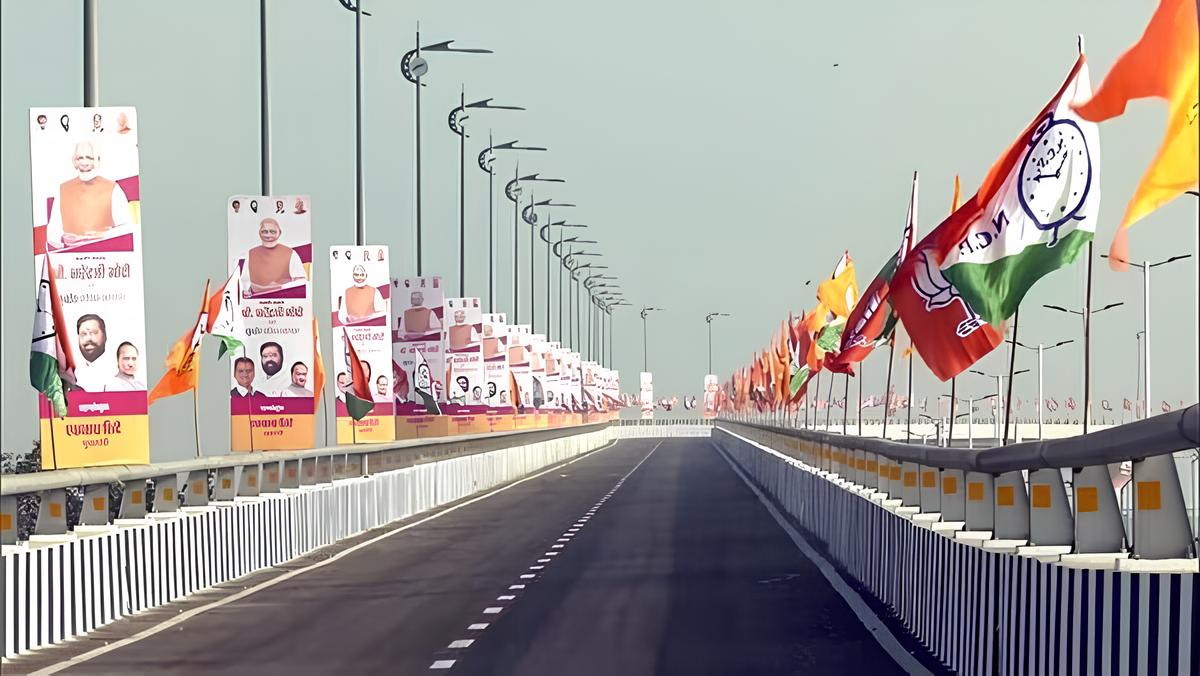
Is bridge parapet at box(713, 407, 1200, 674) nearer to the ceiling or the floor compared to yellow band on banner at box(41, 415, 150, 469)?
nearer to the floor

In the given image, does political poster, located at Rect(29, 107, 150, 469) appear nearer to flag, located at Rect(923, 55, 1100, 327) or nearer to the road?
the road

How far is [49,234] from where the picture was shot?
22.1 meters

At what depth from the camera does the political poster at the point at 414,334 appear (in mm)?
52500

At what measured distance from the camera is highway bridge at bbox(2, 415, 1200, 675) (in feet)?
36.5

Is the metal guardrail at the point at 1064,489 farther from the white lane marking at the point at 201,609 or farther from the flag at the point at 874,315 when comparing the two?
the flag at the point at 874,315

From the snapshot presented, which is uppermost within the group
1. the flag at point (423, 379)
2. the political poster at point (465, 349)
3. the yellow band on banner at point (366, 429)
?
the political poster at point (465, 349)

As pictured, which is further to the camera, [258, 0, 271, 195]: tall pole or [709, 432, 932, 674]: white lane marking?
[258, 0, 271, 195]: tall pole

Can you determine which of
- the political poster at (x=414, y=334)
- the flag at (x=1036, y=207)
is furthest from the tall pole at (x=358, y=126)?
the flag at (x=1036, y=207)

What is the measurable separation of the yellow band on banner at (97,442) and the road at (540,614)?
2037mm

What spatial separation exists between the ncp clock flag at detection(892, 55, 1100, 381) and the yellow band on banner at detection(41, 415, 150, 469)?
8413 millimetres

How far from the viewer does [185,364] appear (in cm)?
3222

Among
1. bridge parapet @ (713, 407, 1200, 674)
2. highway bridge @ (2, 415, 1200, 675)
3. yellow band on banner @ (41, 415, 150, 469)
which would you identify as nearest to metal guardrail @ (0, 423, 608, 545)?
highway bridge @ (2, 415, 1200, 675)

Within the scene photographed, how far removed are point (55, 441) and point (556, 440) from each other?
6755 cm

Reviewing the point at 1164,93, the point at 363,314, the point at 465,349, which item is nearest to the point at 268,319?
the point at 363,314
